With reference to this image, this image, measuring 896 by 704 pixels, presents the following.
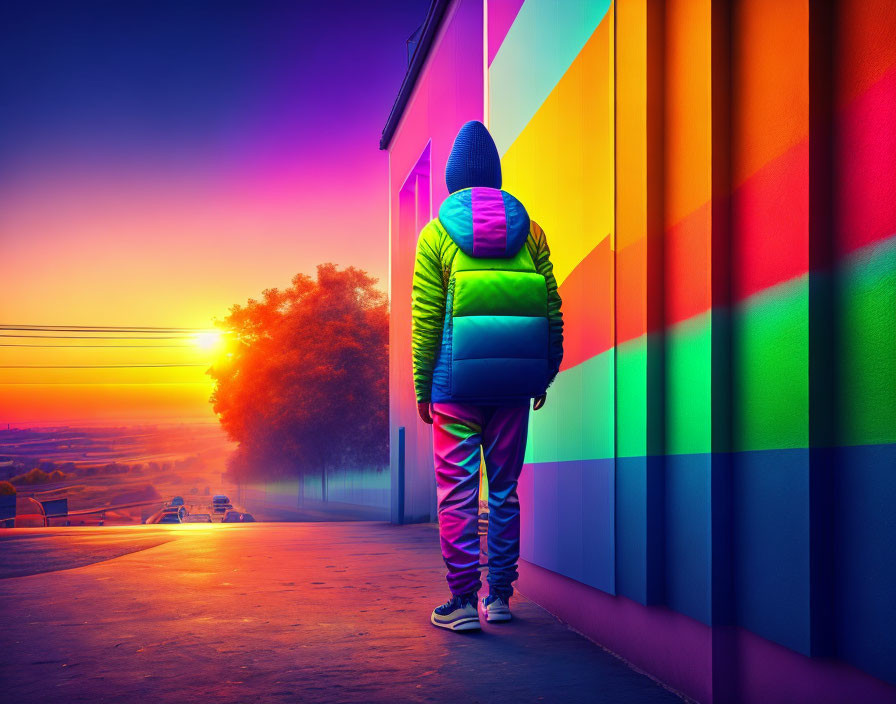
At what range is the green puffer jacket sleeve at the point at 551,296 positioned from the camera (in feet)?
9.56

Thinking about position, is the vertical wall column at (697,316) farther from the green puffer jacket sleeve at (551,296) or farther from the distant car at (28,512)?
the distant car at (28,512)

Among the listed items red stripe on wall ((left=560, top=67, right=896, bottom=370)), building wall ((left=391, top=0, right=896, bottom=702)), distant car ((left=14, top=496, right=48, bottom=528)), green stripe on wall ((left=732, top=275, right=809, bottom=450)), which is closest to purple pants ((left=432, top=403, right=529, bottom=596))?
building wall ((left=391, top=0, right=896, bottom=702))

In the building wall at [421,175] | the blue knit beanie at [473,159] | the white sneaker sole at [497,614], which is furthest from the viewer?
the building wall at [421,175]

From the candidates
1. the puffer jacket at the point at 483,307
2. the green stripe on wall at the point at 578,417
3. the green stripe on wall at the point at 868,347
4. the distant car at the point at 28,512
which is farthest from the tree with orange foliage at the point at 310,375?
the green stripe on wall at the point at 868,347

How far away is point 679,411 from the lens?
2.19 metres

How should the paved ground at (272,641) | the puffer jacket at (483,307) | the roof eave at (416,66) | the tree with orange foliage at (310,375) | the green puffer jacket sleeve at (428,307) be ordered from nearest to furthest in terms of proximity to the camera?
the paved ground at (272,641) → the puffer jacket at (483,307) → the green puffer jacket sleeve at (428,307) → the roof eave at (416,66) → the tree with orange foliage at (310,375)

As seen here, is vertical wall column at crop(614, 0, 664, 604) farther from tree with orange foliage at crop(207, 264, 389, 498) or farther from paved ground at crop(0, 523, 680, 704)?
tree with orange foliage at crop(207, 264, 389, 498)

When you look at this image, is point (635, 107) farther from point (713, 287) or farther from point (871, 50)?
point (871, 50)

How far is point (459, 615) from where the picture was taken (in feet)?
9.36

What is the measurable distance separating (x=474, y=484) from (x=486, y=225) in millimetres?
1045

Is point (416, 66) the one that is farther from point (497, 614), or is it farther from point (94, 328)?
point (94, 328)

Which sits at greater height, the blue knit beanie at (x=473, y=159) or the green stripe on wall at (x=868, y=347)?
the blue knit beanie at (x=473, y=159)

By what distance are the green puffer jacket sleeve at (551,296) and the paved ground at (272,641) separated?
1.09m

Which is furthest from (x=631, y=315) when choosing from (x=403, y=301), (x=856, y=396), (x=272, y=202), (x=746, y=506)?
(x=272, y=202)
